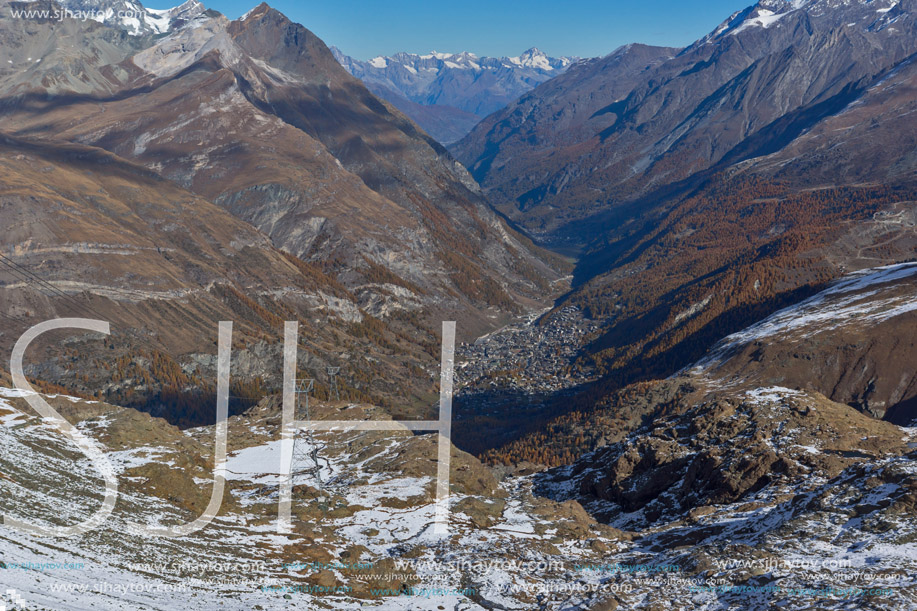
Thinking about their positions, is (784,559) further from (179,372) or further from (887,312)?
(179,372)
